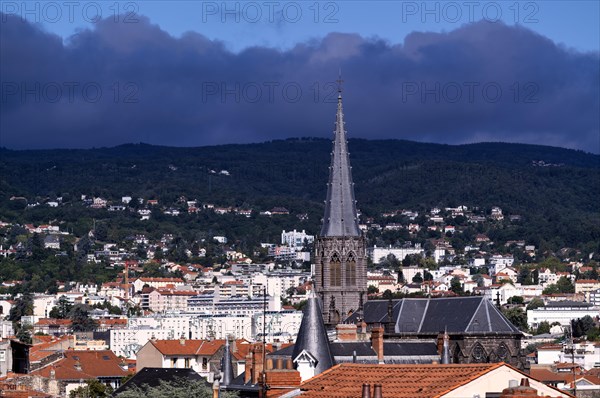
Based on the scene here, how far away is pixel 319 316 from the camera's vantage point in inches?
2030

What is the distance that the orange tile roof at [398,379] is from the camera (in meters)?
30.6

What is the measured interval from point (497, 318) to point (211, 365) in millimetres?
32435

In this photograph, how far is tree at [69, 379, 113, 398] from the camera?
83400 millimetres

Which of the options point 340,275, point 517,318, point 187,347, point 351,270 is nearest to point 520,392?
point 340,275

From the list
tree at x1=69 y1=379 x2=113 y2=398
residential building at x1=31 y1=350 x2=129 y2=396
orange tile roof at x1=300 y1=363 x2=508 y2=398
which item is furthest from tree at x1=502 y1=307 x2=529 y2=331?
orange tile roof at x1=300 y1=363 x2=508 y2=398

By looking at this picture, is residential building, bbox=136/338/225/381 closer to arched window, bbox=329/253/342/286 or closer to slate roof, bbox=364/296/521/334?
arched window, bbox=329/253/342/286

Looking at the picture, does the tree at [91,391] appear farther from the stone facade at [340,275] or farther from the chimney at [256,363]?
the chimney at [256,363]

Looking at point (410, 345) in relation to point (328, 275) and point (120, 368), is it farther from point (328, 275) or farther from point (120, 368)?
point (120, 368)

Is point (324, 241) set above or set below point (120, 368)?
above

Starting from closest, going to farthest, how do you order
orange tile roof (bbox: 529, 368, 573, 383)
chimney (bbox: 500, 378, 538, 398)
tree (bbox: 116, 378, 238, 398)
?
chimney (bbox: 500, 378, 538, 398), tree (bbox: 116, 378, 238, 398), orange tile roof (bbox: 529, 368, 573, 383)

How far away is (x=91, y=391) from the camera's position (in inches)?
3346

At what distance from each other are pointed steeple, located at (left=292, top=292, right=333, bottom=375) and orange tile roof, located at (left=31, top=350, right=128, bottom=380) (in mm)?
45273

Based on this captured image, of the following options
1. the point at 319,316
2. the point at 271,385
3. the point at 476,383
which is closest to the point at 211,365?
the point at 319,316

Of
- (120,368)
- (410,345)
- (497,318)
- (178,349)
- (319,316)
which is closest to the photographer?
(319,316)
